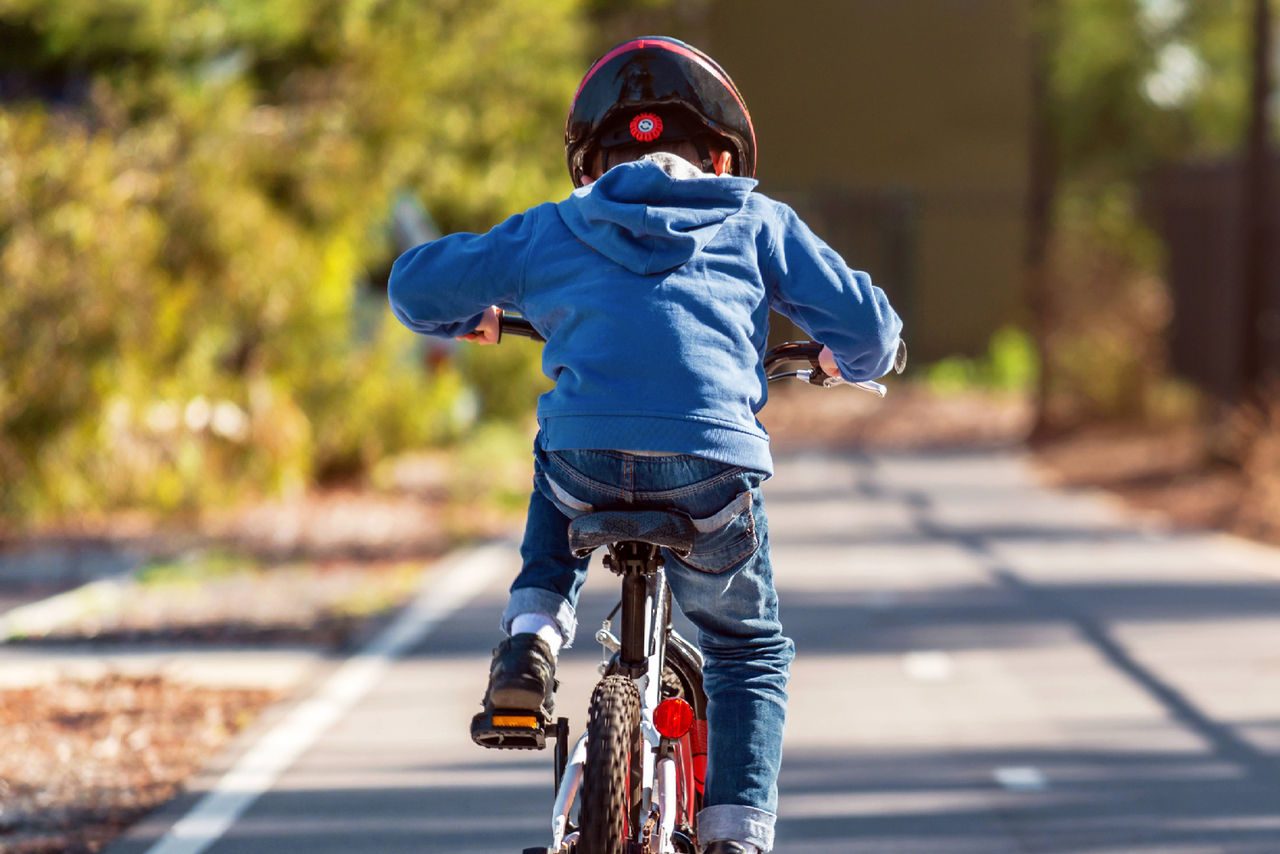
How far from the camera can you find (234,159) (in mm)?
14938

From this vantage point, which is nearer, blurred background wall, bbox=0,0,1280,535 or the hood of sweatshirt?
the hood of sweatshirt

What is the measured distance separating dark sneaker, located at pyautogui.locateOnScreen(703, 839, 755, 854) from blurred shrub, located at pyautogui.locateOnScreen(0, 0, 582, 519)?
10.00m

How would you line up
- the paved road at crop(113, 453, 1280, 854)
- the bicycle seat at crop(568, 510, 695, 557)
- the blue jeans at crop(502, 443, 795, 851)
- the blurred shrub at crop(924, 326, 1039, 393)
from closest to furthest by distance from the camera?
1. the bicycle seat at crop(568, 510, 695, 557)
2. the blue jeans at crop(502, 443, 795, 851)
3. the paved road at crop(113, 453, 1280, 854)
4. the blurred shrub at crop(924, 326, 1039, 393)

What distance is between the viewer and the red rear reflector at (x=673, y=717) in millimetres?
4316

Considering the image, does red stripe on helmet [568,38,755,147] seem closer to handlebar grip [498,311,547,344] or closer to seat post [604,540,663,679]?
handlebar grip [498,311,547,344]

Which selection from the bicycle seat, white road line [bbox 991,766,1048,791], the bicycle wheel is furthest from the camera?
Result: white road line [bbox 991,766,1048,791]

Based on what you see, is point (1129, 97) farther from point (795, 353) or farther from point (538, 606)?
point (538, 606)

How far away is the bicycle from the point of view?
4.06 metres

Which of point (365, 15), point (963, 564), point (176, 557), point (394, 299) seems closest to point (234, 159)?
point (365, 15)

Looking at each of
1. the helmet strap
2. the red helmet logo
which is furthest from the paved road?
the red helmet logo

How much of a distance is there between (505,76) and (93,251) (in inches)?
314

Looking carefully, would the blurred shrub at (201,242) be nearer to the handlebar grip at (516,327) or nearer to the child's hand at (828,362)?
the handlebar grip at (516,327)

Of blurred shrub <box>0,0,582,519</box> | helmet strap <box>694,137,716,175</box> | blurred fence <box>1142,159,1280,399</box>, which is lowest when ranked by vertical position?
helmet strap <box>694,137,716,175</box>

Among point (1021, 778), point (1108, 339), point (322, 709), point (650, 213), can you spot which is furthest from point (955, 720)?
point (1108, 339)
